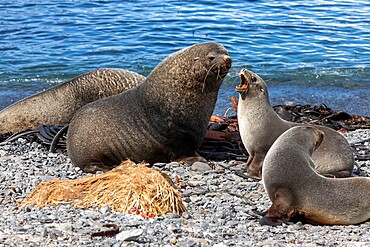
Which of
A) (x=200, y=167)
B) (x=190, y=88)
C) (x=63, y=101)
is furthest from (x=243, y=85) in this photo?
(x=63, y=101)

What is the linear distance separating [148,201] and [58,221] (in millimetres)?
753

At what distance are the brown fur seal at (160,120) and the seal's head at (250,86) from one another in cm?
53

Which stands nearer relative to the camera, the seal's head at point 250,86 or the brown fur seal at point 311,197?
the brown fur seal at point 311,197

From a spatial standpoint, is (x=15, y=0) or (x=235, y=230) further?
(x=15, y=0)

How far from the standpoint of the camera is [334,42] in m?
19.2

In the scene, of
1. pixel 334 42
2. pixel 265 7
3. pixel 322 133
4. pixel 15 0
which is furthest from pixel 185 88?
pixel 15 0

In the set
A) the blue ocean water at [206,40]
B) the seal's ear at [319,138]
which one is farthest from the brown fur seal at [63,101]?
the seal's ear at [319,138]

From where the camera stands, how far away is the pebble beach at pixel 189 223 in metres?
5.03

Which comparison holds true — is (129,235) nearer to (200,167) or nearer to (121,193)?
(121,193)

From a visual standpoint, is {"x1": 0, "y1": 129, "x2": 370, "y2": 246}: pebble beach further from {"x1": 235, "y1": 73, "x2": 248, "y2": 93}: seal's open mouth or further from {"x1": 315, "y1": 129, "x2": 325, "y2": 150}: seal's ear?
{"x1": 235, "y1": 73, "x2": 248, "y2": 93}: seal's open mouth

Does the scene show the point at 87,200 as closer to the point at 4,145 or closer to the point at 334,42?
the point at 4,145

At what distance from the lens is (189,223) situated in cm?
568

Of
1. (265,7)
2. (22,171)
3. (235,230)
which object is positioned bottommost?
(265,7)

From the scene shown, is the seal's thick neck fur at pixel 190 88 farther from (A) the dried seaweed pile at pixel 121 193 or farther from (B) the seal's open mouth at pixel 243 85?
(A) the dried seaweed pile at pixel 121 193
